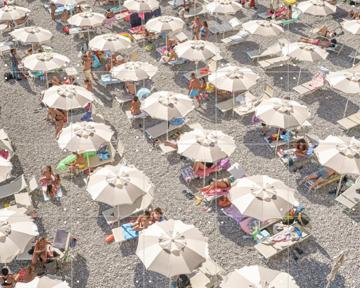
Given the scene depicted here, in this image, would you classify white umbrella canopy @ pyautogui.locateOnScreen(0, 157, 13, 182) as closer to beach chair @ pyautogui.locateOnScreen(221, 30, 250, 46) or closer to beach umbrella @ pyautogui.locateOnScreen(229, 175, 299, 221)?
beach umbrella @ pyautogui.locateOnScreen(229, 175, 299, 221)

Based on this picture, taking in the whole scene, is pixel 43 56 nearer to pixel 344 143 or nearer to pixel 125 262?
pixel 125 262

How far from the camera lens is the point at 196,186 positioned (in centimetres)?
1488

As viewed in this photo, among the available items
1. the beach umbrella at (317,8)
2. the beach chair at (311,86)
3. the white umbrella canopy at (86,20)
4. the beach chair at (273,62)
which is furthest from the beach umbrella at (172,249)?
the beach umbrella at (317,8)

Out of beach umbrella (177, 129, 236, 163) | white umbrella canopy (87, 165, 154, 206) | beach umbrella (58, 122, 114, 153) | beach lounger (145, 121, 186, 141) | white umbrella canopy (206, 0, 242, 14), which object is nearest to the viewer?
white umbrella canopy (87, 165, 154, 206)

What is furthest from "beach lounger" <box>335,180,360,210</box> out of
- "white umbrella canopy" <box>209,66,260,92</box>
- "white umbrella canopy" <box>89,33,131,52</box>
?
"white umbrella canopy" <box>89,33,131,52</box>

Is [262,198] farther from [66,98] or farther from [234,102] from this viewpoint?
[66,98]

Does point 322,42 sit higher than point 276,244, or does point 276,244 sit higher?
point 322,42

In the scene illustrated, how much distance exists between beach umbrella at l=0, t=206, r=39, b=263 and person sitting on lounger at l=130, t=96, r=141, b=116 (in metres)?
6.81

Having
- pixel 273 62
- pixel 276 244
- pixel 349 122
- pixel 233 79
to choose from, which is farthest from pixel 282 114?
pixel 273 62

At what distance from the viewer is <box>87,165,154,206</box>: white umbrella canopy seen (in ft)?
41.0

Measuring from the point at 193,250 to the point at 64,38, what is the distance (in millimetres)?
17195

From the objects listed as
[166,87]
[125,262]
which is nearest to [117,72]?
[166,87]

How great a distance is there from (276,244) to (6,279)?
7.38 meters

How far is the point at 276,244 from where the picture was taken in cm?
1239
